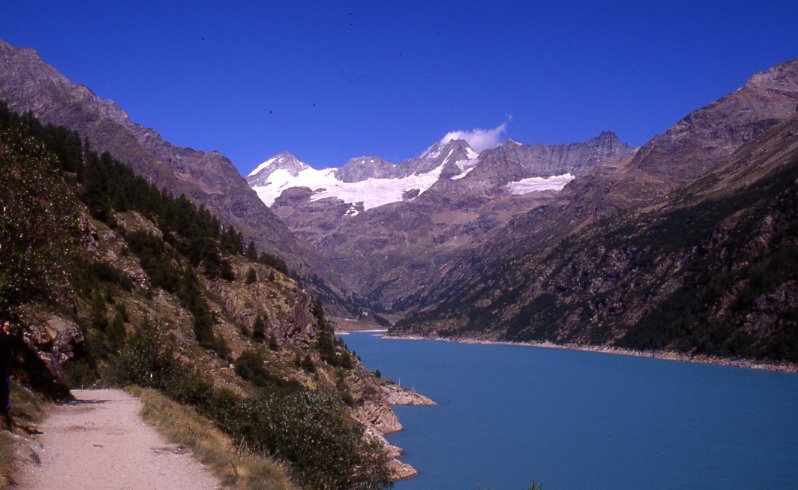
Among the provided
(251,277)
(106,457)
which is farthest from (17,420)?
(251,277)

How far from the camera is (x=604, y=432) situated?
91625mm

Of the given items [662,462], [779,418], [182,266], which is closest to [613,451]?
[662,462]

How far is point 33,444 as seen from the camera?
1558 cm

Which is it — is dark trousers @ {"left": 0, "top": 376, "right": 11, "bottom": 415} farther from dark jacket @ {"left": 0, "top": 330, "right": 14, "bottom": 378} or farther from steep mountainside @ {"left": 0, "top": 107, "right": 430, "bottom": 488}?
steep mountainside @ {"left": 0, "top": 107, "right": 430, "bottom": 488}

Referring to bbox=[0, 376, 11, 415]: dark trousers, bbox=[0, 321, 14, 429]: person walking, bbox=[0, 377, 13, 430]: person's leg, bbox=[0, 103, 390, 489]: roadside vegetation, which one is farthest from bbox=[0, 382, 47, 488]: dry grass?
bbox=[0, 376, 11, 415]: dark trousers

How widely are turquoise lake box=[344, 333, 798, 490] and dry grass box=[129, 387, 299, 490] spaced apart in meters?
42.5

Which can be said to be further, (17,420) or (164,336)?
(164,336)

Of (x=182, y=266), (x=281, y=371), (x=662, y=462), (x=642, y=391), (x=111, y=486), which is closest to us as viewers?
(x=111, y=486)

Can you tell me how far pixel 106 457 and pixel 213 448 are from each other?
3280 millimetres

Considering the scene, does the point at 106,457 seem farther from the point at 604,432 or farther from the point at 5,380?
the point at 604,432

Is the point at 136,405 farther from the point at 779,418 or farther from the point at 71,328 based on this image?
the point at 779,418

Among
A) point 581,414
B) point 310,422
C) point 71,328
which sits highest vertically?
point 71,328

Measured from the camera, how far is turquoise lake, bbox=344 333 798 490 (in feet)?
219

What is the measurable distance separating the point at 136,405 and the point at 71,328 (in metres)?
8.27
